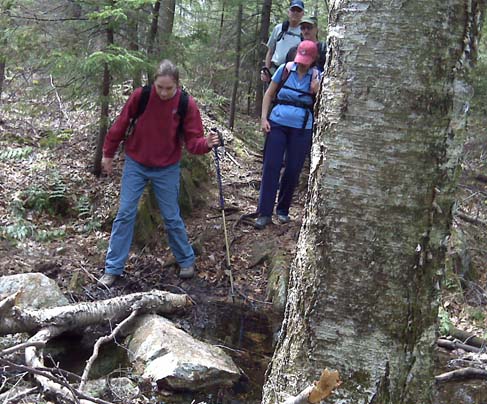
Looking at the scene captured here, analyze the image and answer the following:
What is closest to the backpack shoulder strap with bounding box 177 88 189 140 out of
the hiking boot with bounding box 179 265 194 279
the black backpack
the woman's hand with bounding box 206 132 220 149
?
the black backpack

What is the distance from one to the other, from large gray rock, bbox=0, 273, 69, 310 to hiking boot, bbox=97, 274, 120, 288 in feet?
2.07

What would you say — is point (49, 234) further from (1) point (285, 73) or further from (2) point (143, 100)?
(1) point (285, 73)

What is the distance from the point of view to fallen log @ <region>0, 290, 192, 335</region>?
14.9 feet

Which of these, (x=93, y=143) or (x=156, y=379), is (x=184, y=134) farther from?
(x=93, y=143)

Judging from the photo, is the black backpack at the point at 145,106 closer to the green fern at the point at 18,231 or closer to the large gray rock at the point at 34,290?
the large gray rock at the point at 34,290

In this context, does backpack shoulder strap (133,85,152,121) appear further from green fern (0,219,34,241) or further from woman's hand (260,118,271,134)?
green fern (0,219,34,241)

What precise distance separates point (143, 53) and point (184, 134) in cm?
231

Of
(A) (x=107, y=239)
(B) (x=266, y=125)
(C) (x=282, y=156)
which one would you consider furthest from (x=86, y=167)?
(C) (x=282, y=156)

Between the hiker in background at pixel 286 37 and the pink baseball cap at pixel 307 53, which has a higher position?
the hiker in background at pixel 286 37

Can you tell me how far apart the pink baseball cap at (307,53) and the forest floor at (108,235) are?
2.18 meters

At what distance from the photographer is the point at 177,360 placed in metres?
4.53

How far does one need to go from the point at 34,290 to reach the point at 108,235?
75.0 inches

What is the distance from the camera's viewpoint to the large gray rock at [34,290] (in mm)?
5223

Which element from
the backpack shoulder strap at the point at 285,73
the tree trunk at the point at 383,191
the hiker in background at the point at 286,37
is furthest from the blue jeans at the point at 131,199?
the tree trunk at the point at 383,191
